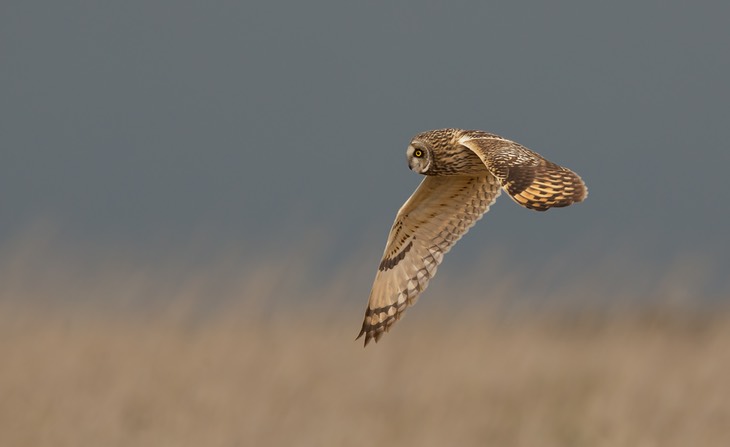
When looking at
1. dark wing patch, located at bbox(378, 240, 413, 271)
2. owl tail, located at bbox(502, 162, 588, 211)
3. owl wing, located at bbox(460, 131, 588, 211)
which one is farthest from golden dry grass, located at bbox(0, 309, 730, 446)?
owl tail, located at bbox(502, 162, 588, 211)

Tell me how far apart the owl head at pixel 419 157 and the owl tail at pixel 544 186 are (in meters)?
0.56

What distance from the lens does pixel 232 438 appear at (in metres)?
8.01

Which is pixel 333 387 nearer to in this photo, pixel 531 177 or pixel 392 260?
pixel 392 260

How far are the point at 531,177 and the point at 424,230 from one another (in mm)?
1293

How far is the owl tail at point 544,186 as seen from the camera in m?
3.19

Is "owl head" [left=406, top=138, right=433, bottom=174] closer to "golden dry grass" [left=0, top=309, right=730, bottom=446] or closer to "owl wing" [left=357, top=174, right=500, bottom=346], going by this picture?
"owl wing" [left=357, top=174, right=500, bottom=346]

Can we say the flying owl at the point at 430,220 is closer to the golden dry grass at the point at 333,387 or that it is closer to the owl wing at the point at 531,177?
the owl wing at the point at 531,177

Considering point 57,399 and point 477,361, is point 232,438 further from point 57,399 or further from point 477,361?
point 477,361

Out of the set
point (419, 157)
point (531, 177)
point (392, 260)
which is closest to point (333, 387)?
point (392, 260)

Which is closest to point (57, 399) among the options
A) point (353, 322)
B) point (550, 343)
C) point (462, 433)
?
point (353, 322)

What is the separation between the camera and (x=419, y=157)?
13.1 ft

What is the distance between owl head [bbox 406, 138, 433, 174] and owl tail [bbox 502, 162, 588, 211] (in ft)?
1.85

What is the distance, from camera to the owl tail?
10.5 feet

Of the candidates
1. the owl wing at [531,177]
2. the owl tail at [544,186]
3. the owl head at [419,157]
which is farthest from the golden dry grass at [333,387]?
the owl tail at [544,186]
